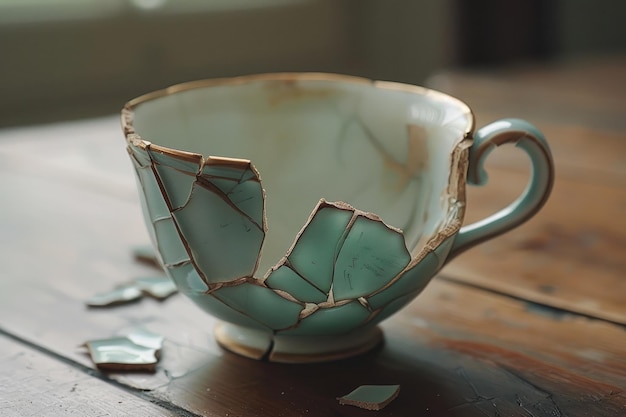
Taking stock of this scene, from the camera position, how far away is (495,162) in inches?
36.0

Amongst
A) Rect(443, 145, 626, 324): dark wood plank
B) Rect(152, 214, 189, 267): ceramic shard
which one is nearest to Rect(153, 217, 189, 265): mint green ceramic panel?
Rect(152, 214, 189, 267): ceramic shard

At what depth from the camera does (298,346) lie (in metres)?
0.50

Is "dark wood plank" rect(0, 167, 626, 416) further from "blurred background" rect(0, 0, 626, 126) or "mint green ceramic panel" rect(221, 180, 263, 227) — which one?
"blurred background" rect(0, 0, 626, 126)

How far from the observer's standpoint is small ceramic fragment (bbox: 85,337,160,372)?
1.62ft

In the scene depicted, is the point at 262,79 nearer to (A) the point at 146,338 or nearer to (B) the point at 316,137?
(B) the point at 316,137

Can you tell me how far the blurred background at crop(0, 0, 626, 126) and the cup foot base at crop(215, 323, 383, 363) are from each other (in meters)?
1.61

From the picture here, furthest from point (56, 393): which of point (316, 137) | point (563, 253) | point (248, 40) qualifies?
point (248, 40)

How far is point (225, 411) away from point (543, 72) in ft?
3.59

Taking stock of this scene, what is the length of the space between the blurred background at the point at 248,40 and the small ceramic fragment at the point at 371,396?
5.42 feet

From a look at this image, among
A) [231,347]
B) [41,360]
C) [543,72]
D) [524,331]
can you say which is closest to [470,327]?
[524,331]

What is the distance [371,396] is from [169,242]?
135 mm

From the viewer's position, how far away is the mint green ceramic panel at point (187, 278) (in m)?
0.47

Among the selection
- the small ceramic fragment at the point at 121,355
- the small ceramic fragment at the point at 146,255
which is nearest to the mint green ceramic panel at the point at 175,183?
the small ceramic fragment at the point at 121,355

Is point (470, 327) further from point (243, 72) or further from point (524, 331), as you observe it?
point (243, 72)
